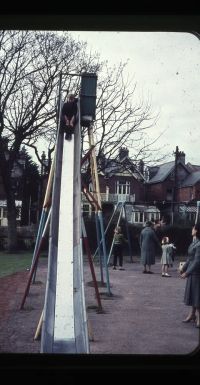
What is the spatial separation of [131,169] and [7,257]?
211 cm

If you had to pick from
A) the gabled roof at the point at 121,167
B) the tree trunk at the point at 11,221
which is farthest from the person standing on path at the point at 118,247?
the tree trunk at the point at 11,221

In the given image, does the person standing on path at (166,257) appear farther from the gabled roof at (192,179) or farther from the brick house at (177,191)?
the gabled roof at (192,179)

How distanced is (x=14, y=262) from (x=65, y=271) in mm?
1359

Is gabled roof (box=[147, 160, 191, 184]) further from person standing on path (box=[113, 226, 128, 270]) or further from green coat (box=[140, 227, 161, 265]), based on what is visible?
person standing on path (box=[113, 226, 128, 270])

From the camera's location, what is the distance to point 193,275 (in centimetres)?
427

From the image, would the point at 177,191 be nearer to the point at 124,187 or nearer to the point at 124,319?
the point at 124,187

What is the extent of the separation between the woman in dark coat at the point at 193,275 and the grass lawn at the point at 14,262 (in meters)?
1.91

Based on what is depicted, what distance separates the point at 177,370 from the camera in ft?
10.3

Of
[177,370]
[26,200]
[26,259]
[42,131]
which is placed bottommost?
[177,370]

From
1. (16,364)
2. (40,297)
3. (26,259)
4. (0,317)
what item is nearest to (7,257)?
(26,259)

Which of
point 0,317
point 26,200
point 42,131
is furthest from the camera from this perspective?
point 42,131

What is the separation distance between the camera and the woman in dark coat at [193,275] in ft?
13.8
